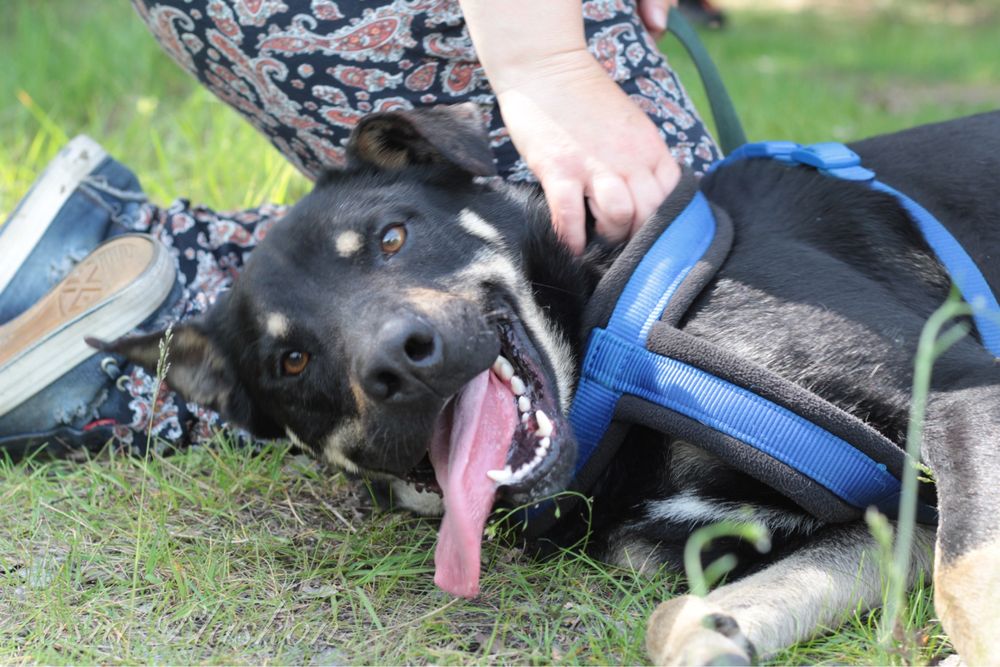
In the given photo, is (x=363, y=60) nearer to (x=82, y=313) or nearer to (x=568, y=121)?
(x=568, y=121)

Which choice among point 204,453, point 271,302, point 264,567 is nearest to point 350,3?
point 271,302

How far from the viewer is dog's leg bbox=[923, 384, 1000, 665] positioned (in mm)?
2123

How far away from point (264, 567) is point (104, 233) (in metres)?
1.68

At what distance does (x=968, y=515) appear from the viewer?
2.24m

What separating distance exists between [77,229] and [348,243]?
1552 millimetres

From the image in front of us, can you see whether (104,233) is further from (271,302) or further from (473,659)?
(473,659)

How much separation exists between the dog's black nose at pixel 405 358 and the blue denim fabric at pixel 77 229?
181 centimetres

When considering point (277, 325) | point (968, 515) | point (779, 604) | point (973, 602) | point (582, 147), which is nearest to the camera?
point (973, 602)

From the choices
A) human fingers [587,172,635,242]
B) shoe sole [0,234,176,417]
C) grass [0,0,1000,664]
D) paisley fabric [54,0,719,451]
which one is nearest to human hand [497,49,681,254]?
human fingers [587,172,635,242]

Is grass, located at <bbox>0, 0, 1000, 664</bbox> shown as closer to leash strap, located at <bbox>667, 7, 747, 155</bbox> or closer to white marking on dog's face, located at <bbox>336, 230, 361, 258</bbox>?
white marking on dog's face, located at <bbox>336, 230, 361, 258</bbox>

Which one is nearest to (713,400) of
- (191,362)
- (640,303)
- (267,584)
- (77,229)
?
(640,303)

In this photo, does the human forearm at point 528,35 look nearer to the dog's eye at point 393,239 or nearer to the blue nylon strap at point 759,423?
the dog's eye at point 393,239

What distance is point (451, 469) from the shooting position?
8.55 ft

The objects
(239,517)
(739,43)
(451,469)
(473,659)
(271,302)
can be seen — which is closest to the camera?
(473,659)
